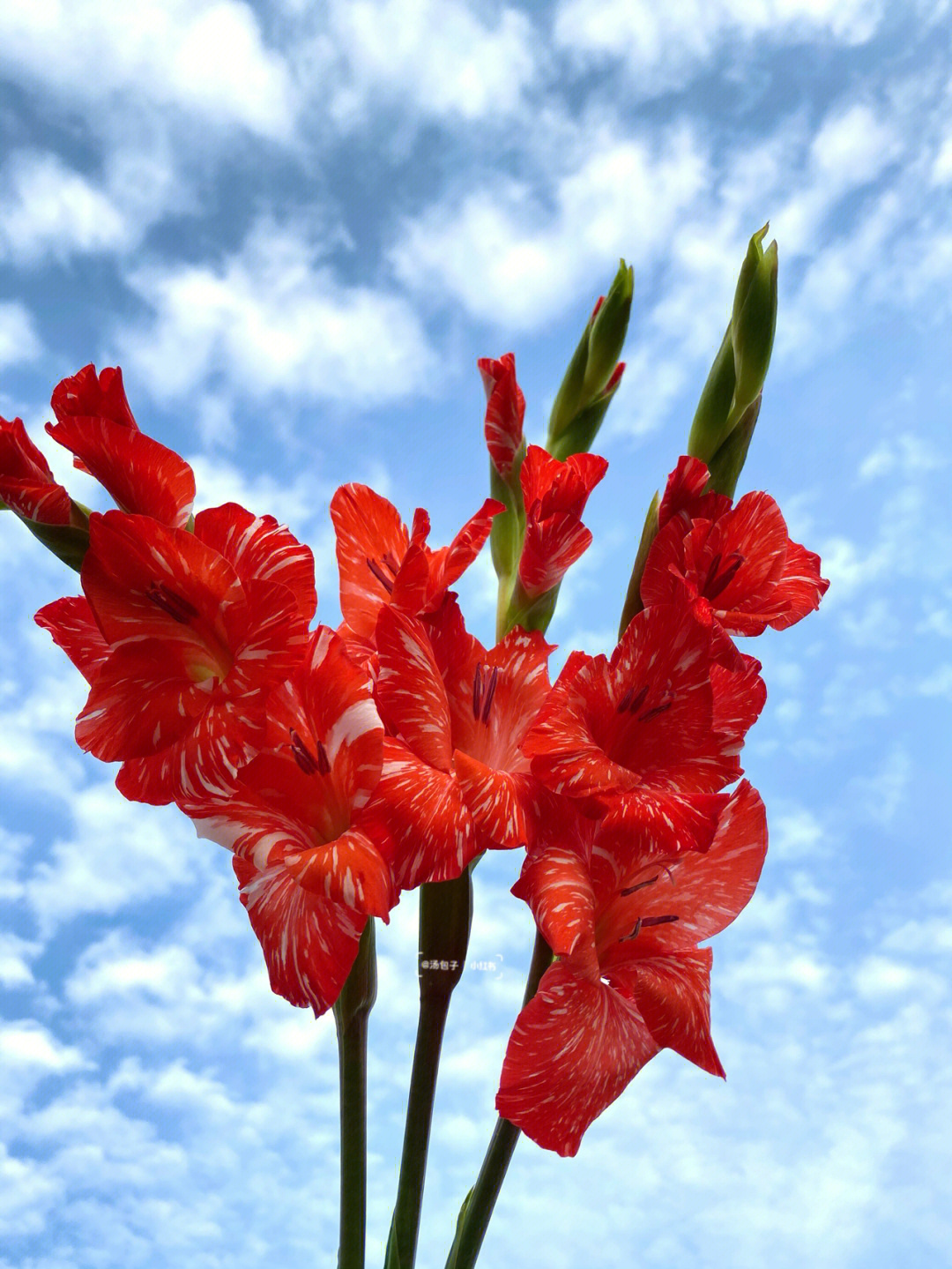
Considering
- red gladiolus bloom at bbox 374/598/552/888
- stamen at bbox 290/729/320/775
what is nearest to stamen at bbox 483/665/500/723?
red gladiolus bloom at bbox 374/598/552/888

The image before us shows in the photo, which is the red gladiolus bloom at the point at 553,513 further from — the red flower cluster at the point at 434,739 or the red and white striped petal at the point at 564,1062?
the red and white striped petal at the point at 564,1062

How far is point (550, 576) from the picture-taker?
747mm

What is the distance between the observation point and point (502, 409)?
2.55ft

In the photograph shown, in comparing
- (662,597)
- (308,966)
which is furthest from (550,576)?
(308,966)

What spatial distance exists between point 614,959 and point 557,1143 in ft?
0.37

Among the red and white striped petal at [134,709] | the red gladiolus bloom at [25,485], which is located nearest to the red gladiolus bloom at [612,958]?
the red and white striped petal at [134,709]

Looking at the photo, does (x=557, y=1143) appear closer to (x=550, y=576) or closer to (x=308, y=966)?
(x=308, y=966)

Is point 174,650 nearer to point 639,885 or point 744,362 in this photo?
point 639,885

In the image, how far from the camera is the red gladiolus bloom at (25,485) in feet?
2.10

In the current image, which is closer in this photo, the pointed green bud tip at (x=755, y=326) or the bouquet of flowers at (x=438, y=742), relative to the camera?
the bouquet of flowers at (x=438, y=742)

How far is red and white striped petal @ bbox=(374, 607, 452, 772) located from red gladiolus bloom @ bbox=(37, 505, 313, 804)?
0.05 metres

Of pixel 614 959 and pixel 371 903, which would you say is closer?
pixel 371 903

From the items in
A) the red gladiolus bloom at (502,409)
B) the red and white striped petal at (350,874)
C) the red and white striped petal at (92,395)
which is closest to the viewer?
the red and white striped petal at (350,874)

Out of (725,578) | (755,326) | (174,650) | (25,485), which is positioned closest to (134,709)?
(174,650)
